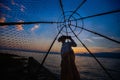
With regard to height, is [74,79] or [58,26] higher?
[58,26]

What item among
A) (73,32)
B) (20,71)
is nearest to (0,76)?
(20,71)

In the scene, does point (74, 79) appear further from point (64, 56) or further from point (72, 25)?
point (72, 25)

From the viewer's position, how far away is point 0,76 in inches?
239

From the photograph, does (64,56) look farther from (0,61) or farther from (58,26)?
(0,61)

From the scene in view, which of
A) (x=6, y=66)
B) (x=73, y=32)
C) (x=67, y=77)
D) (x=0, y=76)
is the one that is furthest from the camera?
(x=6, y=66)

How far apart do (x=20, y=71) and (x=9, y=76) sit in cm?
146

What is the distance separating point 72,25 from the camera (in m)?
Result: 4.45

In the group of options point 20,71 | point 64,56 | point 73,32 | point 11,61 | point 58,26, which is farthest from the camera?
point 20,71

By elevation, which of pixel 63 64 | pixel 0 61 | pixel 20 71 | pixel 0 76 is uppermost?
pixel 63 64

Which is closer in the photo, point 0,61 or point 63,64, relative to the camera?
point 63,64

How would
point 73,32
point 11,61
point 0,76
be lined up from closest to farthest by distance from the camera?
point 73,32
point 0,76
point 11,61

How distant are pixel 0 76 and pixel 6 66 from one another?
23.4 inches

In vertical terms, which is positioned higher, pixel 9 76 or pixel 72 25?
pixel 72 25

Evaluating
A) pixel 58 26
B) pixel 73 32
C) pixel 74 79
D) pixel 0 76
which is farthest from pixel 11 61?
pixel 74 79
